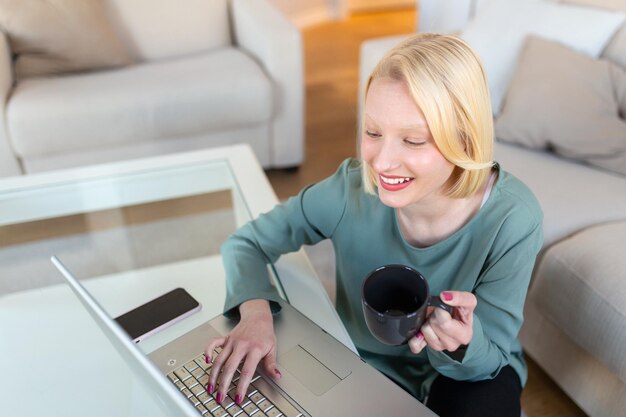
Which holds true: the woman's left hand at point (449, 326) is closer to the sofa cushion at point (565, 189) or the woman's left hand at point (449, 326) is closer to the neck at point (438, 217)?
the neck at point (438, 217)

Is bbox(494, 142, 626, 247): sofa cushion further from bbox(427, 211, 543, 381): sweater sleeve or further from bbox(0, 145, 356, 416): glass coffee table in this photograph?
bbox(0, 145, 356, 416): glass coffee table

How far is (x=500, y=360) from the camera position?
85cm

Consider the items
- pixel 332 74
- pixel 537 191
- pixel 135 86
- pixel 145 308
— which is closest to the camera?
pixel 145 308

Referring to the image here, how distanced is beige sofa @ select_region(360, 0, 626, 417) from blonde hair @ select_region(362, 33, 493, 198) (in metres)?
0.51

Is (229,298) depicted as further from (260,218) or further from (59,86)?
(59,86)

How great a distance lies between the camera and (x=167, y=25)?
2.29 m

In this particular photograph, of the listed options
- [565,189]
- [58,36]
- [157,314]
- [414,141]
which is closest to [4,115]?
[58,36]

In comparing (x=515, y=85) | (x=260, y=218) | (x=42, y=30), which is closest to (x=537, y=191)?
(x=515, y=85)

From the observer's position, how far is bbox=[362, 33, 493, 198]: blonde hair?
2.37ft

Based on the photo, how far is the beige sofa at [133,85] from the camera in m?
1.90

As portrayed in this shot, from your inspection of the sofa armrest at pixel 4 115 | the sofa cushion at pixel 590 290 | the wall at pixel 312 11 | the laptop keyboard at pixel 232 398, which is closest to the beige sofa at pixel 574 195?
the sofa cushion at pixel 590 290

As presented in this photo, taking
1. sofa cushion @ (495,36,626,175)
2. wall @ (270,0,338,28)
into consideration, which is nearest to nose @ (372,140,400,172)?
sofa cushion @ (495,36,626,175)

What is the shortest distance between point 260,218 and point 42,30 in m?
1.47

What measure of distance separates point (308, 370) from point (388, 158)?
309mm
